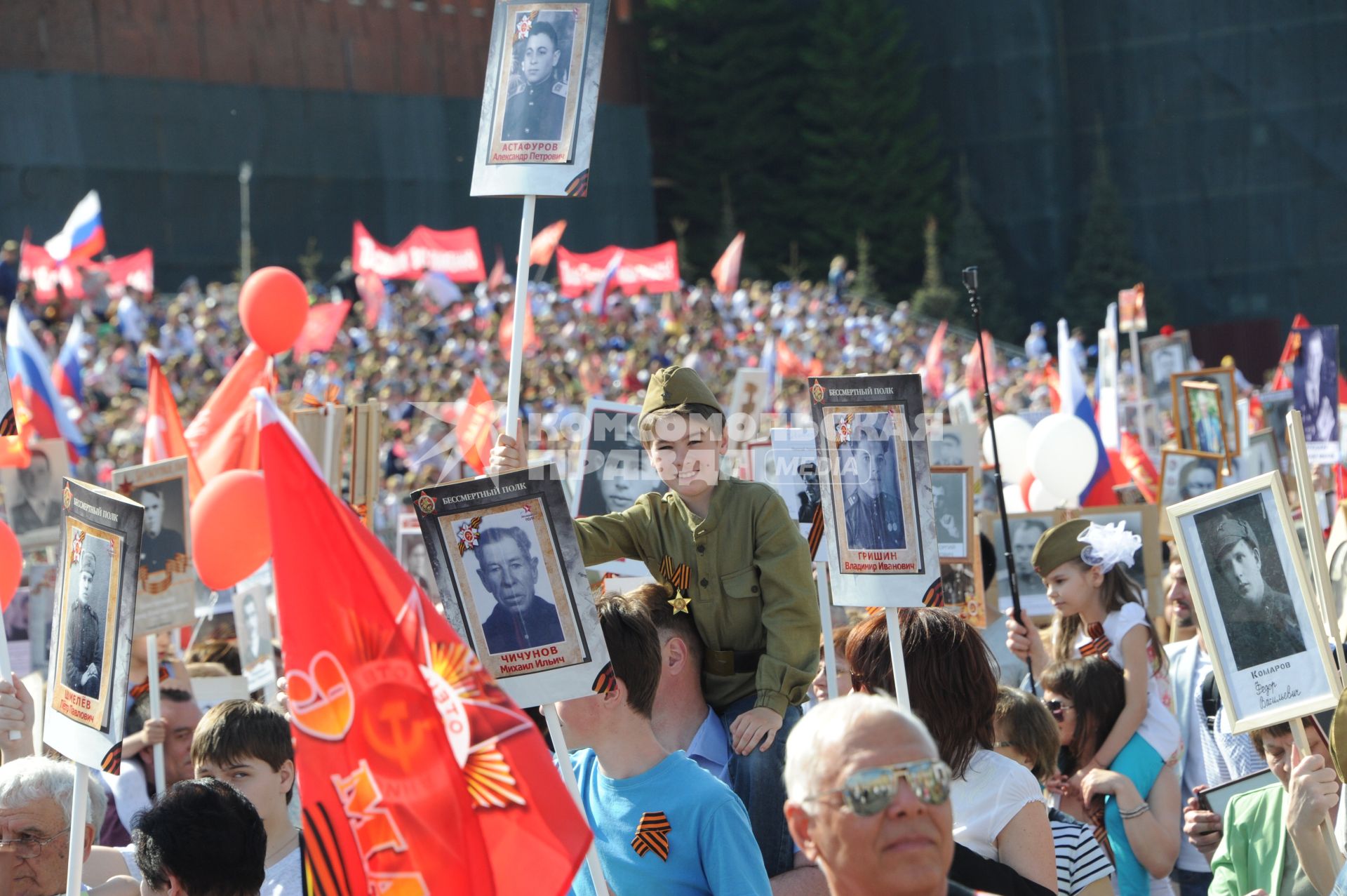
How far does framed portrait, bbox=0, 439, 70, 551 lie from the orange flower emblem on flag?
436cm

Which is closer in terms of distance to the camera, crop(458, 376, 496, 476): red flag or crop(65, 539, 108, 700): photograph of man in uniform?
crop(65, 539, 108, 700): photograph of man in uniform

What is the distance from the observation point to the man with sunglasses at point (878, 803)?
2.18 metres

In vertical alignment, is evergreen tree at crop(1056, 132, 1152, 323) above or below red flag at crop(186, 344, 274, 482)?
above

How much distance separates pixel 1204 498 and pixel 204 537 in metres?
3.64

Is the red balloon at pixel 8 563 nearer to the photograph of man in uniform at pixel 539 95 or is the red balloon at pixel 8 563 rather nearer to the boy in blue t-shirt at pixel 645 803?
the photograph of man in uniform at pixel 539 95

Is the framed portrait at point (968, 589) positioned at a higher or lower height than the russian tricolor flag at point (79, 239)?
lower

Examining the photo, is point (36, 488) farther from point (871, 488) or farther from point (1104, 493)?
point (1104, 493)

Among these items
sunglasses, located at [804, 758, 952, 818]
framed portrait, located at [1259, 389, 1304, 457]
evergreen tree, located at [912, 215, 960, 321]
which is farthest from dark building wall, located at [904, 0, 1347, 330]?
sunglasses, located at [804, 758, 952, 818]

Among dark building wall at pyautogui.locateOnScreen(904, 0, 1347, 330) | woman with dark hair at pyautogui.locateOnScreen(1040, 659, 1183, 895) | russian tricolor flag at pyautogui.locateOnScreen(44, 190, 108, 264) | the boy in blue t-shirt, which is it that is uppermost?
dark building wall at pyautogui.locateOnScreen(904, 0, 1347, 330)

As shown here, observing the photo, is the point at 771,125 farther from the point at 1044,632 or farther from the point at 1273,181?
the point at 1044,632

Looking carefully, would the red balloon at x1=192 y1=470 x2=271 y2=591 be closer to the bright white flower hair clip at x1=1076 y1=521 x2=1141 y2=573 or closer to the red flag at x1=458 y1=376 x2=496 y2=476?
the red flag at x1=458 y1=376 x2=496 y2=476

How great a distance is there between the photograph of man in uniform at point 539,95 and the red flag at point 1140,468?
6138 mm

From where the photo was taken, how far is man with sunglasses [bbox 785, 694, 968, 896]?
218 centimetres

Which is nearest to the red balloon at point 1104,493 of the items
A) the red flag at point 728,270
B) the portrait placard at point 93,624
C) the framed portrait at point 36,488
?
the framed portrait at point 36,488
